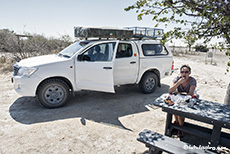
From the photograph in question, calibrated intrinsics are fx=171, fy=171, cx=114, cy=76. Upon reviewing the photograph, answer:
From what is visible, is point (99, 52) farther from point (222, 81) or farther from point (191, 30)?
point (222, 81)

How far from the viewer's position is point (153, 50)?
6.08 meters

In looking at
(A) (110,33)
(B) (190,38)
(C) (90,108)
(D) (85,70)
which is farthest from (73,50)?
(B) (190,38)

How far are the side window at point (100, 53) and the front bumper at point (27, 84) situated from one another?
1.36m

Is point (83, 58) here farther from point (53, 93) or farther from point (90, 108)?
point (90, 108)

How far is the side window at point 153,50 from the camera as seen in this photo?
586cm

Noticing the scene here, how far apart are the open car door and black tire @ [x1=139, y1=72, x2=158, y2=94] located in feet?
4.85

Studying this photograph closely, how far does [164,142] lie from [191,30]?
187cm

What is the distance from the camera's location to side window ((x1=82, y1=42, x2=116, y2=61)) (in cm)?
487

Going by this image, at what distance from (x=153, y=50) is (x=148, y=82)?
1.15m

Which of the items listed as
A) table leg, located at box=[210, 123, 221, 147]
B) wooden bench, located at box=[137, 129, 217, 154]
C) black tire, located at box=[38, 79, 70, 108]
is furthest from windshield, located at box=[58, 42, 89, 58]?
table leg, located at box=[210, 123, 221, 147]

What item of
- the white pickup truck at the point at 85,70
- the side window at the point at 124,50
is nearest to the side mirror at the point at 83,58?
the white pickup truck at the point at 85,70

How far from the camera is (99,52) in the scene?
16.5 feet

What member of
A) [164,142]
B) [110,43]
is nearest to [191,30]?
[164,142]

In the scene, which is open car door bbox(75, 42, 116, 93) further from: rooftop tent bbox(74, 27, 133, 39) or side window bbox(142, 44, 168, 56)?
side window bbox(142, 44, 168, 56)
